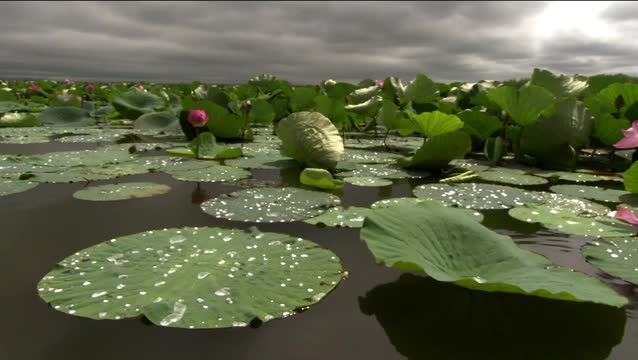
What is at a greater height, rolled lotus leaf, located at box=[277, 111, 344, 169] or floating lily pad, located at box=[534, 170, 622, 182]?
rolled lotus leaf, located at box=[277, 111, 344, 169]

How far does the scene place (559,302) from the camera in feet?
3.75

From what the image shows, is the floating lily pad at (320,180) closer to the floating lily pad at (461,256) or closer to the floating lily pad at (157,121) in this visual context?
the floating lily pad at (461,256)

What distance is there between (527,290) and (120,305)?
95 cm

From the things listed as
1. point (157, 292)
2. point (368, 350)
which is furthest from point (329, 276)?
point (157, 292)


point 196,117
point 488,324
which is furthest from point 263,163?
point 488,324

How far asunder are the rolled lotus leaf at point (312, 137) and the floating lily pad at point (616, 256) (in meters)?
1.63

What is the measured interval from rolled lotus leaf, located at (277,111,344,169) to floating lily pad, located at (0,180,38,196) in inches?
57.7

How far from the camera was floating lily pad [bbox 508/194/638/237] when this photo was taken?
1796mm

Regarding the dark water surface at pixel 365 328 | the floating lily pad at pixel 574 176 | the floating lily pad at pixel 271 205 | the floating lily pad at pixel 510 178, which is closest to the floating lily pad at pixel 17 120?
the floating lily pad at pixel 271 205

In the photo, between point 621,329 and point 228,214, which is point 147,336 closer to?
point 228,214

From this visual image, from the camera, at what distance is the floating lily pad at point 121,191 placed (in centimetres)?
221

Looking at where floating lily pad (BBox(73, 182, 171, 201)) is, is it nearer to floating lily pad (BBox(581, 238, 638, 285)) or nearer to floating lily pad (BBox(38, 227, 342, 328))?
floating lily pad (BBox(38, 227, 342, 328))

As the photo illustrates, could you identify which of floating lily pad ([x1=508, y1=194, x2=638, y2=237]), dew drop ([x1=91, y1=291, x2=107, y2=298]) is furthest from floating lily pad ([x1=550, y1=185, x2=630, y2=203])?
dew drop ([x1=91, y1=291, x2=107, y2=298])

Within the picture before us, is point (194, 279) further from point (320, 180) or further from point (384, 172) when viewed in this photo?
point (384, 172)
